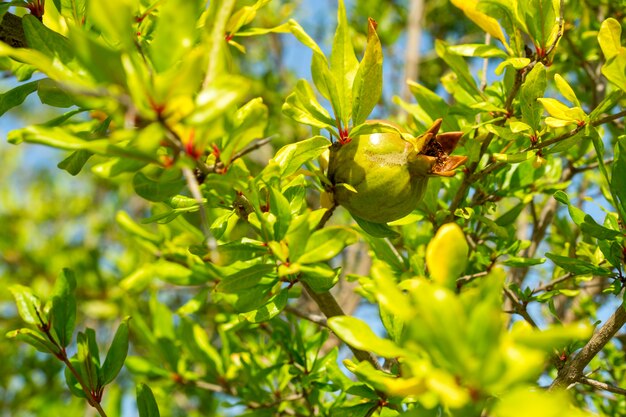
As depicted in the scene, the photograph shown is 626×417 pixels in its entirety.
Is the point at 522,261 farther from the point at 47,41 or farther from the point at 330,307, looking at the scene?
the point at 47,41

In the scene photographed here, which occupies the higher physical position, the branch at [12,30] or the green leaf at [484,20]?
the branch at [12,30]

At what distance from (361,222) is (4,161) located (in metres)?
4.38

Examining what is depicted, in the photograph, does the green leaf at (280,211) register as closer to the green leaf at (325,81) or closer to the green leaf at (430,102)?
the green leaf at (325,81)

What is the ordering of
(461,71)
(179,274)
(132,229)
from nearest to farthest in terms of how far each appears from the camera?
(461,71) < (179,274) < (132,229)

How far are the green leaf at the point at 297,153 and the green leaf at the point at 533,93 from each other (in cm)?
32

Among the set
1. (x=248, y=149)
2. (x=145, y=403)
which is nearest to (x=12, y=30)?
(x=248, y=149)

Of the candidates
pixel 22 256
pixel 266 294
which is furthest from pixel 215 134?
pixel 22 256

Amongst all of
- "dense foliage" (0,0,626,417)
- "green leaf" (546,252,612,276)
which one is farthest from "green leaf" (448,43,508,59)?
"green leaf" (546,252,612,276)

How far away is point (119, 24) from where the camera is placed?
483mm

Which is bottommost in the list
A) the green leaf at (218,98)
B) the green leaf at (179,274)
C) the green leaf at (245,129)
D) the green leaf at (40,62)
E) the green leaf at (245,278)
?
the green leaf at (179,274)

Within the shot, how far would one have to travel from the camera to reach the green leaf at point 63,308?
0.95m

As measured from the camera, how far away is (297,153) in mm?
782

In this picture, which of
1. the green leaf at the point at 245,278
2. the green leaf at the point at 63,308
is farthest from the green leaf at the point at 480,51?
the green leaf at the point at 63,308

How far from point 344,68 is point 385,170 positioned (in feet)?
0.52
